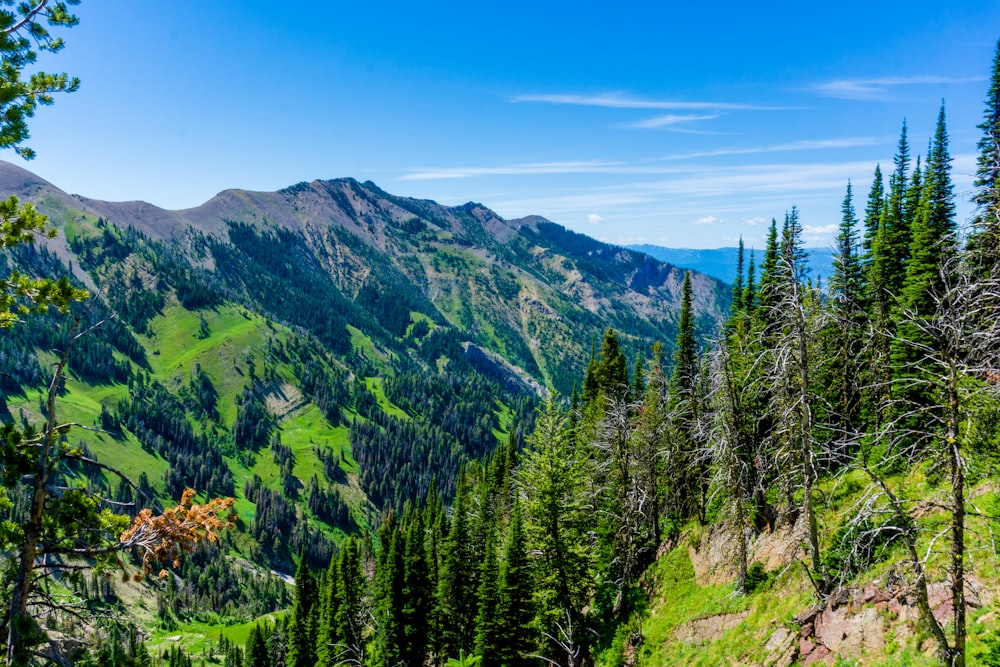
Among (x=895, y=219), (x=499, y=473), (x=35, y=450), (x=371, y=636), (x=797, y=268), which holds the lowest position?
(x=371, y=636)

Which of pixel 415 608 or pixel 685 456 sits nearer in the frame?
pixel 685 456

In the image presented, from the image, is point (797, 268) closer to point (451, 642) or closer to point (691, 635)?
point (691, 635)

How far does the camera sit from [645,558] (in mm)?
42438

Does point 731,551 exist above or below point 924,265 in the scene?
below

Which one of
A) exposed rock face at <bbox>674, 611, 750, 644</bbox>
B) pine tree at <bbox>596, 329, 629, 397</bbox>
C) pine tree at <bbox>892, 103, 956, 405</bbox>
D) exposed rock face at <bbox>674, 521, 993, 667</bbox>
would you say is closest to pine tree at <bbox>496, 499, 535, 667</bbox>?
exposed rock face at <bbox>674, 611, 750, 644</bbox>

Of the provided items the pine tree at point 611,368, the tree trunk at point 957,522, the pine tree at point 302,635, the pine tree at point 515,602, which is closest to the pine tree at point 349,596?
the pine tree at point 302,635

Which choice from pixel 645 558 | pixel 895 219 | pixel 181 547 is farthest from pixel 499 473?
pixel 181 547

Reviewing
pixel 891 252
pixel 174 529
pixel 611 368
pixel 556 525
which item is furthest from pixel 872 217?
pixel 174 529

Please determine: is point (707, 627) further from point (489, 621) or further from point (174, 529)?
point (174, 529)

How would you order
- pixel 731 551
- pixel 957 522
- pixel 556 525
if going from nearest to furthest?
pixel 957 522 → pixel 731 551 → pixel 556 525

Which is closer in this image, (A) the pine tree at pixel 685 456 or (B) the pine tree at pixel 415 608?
(A) the pine tree at pixel 685 456

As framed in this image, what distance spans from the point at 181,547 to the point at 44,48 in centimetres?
1112

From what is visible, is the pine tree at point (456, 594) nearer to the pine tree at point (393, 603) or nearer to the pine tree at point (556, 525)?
the pine tree at point (393, 603)

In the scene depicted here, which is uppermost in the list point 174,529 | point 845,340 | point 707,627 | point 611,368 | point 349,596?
point 845,340
